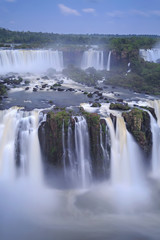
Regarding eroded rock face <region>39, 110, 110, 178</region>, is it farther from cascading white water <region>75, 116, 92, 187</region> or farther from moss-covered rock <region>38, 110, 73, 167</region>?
cascading white water <region>75, 116, 92, 187</region>

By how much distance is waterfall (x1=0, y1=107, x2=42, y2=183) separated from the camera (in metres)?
14.4

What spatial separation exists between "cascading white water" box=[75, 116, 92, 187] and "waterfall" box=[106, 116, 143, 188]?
1552mm

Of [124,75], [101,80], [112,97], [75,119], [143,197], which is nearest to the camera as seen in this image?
[143,197]

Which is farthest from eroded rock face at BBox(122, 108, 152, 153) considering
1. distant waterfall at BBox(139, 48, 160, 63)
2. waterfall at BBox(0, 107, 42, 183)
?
distant waterfall at BBox(139, 48, 160, 63)

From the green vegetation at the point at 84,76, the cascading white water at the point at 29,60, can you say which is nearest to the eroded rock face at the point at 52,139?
the green vegetation at the point at 84,76

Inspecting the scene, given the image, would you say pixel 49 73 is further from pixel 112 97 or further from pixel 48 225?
pixel 48 225

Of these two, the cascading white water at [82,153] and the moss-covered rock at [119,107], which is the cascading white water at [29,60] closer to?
the moss-covered rock at [119,107]

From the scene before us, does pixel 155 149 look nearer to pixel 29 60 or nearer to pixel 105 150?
pixel 105 150

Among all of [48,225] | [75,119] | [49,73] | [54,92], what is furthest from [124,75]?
[48,225]

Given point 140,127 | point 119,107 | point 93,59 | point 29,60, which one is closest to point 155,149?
point 140,127

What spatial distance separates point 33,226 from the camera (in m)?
11.6

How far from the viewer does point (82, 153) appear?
569 inches

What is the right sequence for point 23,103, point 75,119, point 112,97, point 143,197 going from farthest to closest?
Result: point 112,97, point 23,103, point 75,119, point 143,197

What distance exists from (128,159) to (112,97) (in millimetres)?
7847
